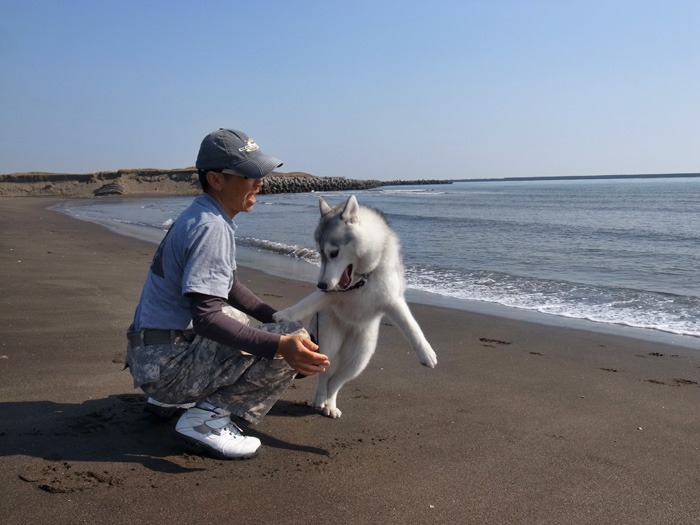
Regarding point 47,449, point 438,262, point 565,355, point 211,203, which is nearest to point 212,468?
point 47,449

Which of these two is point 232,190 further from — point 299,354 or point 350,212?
point 350,212

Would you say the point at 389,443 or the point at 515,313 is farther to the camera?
the point at 515,313

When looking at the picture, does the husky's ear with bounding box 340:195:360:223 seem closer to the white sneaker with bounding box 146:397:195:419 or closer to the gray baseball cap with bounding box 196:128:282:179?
the gray baseball cap with bounding box 196:128:282:179

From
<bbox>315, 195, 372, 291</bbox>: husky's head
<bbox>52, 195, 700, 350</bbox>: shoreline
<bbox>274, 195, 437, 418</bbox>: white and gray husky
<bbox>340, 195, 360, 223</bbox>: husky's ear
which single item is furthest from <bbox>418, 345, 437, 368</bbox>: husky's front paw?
<bbox>52, 195, 700, 350</bbox>: shoreline

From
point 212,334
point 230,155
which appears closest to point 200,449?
point 212,334

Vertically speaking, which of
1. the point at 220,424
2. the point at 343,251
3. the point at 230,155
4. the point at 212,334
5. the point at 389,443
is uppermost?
the point at 230,155

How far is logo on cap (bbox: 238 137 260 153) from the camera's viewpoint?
2969mm

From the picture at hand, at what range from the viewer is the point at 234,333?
2682mm

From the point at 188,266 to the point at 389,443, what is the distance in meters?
1.49

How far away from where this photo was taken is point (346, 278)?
3.84m

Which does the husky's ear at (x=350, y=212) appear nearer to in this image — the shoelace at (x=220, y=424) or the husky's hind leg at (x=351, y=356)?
the husky's hind leg at (x=351, y=356)

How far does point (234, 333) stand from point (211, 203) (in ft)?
2.28

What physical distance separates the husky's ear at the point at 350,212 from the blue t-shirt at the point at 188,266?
115 centimetres

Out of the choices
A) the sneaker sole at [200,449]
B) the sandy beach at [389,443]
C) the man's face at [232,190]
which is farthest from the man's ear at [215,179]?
the sandy beach at [389,443]
